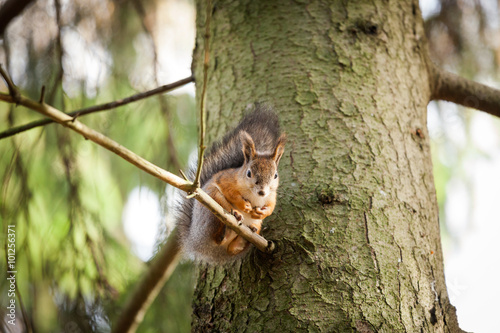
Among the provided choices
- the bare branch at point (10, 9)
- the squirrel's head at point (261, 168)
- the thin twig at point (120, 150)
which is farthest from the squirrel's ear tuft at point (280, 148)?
the bare branch at point (10, 9)

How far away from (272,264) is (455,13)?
1679mm

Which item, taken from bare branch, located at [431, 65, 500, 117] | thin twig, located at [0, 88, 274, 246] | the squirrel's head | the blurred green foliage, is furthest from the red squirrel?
bare branch, located at [431, 65, 500, 117]

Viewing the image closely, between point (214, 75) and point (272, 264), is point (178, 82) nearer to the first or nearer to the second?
point (214, 75)

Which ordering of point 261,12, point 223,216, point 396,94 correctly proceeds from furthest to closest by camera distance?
point 261,12 < point 396,94 < point 223,216

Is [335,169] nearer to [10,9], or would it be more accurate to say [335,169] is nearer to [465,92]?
[465,92]

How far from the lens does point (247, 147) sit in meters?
1.32

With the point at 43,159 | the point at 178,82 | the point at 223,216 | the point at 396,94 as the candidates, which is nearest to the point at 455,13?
the point at 396,94

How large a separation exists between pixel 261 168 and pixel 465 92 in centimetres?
85

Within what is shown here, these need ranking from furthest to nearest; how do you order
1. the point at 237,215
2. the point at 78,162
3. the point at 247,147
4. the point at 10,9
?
1. the point at 78,162
2. the point at 10,9
3. the point at 247,147
4. the point at 237,215

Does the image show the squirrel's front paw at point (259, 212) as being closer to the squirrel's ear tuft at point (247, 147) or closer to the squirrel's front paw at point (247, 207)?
the squirrel's front paw at point (247, 207)

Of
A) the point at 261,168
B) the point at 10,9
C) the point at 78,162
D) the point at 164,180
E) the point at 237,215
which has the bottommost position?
the point at 164,180

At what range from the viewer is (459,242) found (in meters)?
2.48

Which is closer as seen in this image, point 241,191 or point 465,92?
point 241,191

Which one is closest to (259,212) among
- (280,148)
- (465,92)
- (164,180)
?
(280,148)
